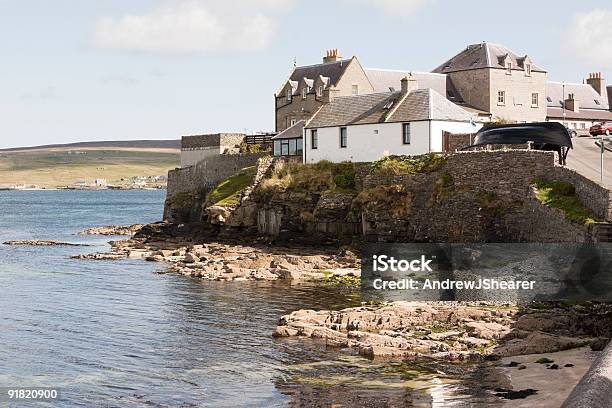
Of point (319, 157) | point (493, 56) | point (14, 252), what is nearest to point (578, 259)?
point (319, 157)

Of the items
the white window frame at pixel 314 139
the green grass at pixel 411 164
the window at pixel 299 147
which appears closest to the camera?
the green grass at pixel 411 164

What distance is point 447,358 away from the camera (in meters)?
26.4

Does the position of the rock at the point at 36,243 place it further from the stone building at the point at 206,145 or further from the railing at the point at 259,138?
the railing at the point at 259,138

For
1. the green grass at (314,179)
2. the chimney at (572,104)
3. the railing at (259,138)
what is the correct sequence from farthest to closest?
the chimney at (572,104) → the railing at (259,138) → the green grass at (314,179)

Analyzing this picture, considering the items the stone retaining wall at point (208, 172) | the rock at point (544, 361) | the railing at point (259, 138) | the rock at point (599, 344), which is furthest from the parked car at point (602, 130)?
the rock at point (544, 361)

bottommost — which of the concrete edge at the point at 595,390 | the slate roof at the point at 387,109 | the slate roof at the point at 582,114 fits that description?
the concrete edge at the point at 595,390

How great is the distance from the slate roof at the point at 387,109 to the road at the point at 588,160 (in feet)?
25.4

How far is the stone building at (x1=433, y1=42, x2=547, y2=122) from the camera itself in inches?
3083

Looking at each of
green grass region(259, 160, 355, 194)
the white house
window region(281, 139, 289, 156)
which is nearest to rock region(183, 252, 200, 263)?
green grass region(259, 160, 355, 194)

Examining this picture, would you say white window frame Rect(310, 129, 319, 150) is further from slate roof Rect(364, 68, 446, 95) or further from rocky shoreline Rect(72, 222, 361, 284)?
slate roof Rect(364, 68, 446, 95)

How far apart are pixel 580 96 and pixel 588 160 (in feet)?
139

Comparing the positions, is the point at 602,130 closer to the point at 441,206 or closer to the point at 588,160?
the point at 588,160

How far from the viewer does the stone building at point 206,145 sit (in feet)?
253

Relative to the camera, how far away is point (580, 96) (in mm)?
92125
